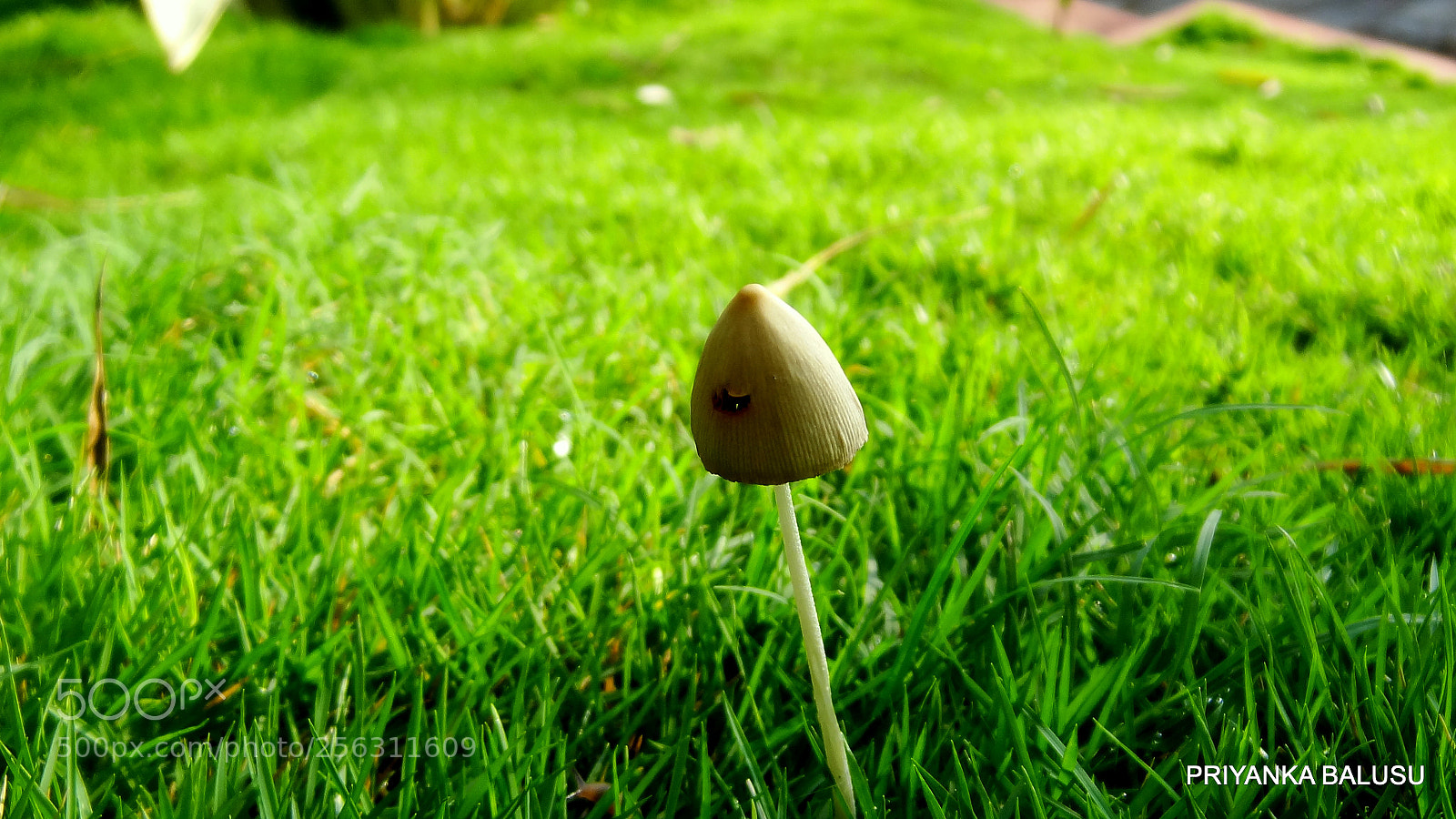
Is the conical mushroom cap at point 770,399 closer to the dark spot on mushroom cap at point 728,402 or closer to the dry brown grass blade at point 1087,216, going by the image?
the dark spot on mushroom cap at point 728,402

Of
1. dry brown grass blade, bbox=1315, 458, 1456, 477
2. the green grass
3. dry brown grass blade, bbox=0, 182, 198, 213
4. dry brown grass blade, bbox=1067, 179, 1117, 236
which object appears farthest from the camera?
dry brown grass blade, bbox=0, 182, 198, 213

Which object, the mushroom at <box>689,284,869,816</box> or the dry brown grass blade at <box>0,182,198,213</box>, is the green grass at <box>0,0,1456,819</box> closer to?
the dry brown grass blade at <box>0,182,198,213</box>

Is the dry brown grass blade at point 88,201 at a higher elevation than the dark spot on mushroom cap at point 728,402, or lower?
lower

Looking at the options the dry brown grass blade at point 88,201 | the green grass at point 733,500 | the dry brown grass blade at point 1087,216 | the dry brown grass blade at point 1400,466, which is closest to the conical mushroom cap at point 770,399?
→ the green grass at point 733,500

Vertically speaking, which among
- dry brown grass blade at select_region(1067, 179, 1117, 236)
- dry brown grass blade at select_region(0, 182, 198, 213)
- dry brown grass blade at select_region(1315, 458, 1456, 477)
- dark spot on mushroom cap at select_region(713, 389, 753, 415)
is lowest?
dry brown grass blade at select_region(0, 182, 198, 213)

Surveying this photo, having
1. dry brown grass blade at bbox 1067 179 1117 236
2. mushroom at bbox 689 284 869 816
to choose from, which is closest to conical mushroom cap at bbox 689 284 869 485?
mushroom at bbox 689 284 869 816
